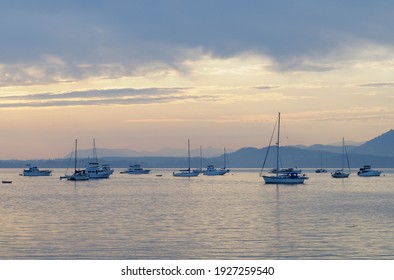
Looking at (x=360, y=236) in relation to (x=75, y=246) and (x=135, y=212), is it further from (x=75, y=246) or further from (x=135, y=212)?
(x=135, y=212)

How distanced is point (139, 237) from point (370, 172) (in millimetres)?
157779

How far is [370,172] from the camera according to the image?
184250 mm

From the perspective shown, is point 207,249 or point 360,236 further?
point 360,236

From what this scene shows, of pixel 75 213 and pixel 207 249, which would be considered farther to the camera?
pixel 75 213

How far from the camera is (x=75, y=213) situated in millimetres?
53219

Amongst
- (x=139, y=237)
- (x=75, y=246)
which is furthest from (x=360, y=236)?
(x=75, y=246)
